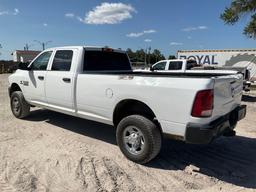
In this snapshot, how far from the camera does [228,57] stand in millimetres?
22688

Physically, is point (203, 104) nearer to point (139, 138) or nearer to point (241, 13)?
point (139, 138)

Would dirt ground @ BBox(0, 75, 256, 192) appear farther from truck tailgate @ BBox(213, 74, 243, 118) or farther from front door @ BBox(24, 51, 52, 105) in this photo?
truck tailgate @ BBox(213, 74, 243, 118)

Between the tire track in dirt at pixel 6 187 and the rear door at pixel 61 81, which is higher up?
the rear door at pixel 61 81

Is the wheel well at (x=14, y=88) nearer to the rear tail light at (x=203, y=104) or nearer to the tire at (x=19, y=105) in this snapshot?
the tire at (x=19, y=105)

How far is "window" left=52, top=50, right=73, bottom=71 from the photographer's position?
20.2ft

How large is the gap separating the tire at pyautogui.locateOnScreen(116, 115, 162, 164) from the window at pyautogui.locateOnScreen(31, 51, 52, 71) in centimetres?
285

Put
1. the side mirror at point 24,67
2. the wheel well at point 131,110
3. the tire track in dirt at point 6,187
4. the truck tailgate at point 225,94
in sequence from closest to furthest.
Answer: the tire track in dirt at point 6,187 < the truck tailgate at point 225,94 < the wheel well at point 131,110 < the side mirror at point 24,67

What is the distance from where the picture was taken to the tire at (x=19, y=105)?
25.1ft

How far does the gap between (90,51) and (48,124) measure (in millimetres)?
2369

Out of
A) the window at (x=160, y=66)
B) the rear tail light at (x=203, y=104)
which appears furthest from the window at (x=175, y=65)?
the rear tail light at (x=203, y=104)

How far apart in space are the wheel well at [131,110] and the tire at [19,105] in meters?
3.42

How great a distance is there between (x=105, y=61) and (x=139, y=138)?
2401 mm

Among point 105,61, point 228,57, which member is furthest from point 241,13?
point 105,61

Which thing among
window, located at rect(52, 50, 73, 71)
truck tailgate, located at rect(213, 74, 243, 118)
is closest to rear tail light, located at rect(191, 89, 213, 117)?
truck tailgate, located at rect(213, 74, 243, 118)
